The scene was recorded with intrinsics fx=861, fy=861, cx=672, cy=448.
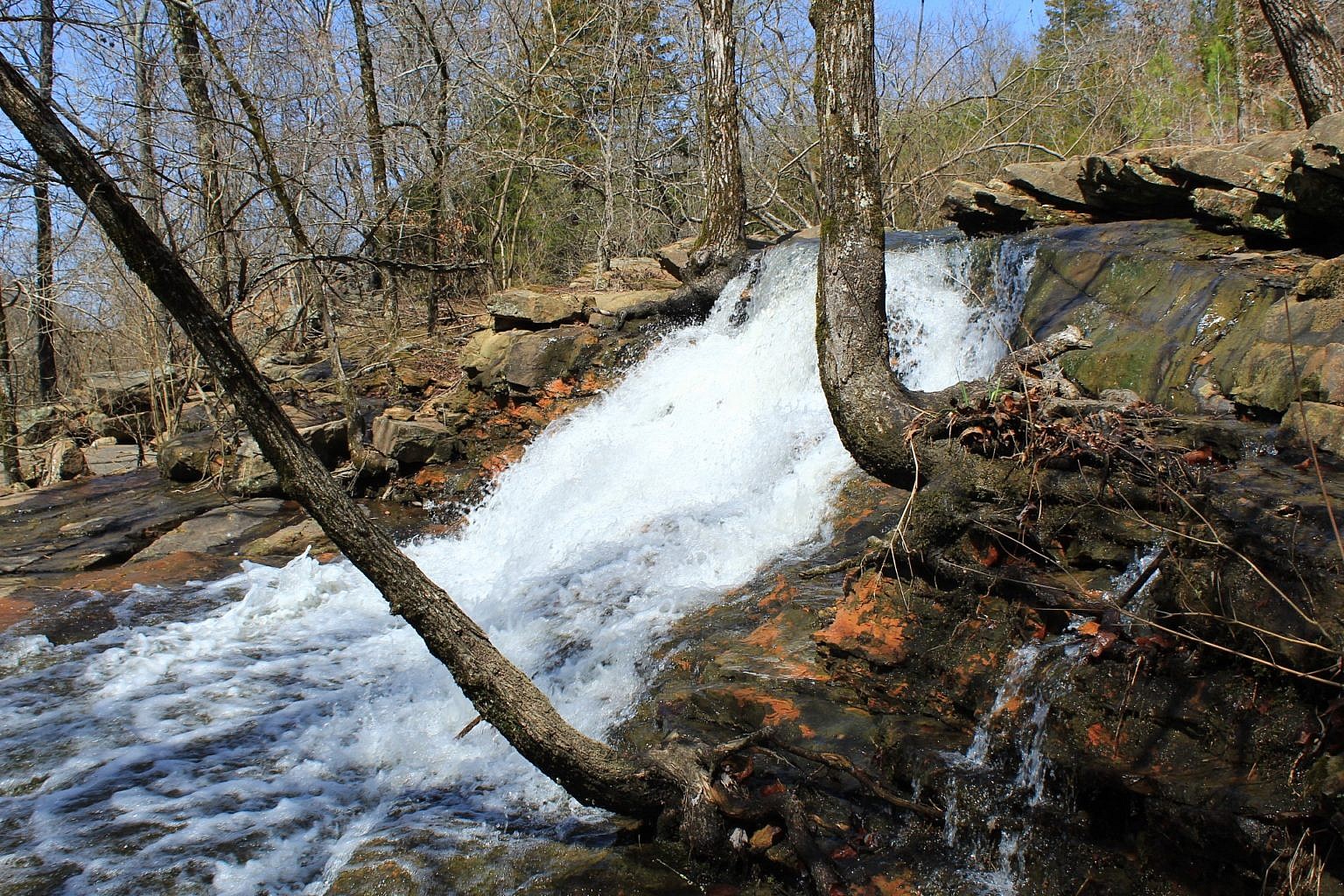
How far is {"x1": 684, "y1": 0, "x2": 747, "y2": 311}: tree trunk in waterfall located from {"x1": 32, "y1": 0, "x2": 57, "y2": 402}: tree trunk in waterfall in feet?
21.2

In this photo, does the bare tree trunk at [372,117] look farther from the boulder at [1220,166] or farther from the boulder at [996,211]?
the boulder at [1220,166]

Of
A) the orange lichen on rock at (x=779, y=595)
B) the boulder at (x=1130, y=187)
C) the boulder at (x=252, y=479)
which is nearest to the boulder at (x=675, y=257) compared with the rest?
the boulder at (x=1130, y=187)

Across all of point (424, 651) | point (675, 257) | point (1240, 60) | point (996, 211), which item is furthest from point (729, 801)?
point (1240, 60)

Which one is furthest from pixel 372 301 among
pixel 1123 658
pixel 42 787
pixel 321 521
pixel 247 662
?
pixel 1123 658

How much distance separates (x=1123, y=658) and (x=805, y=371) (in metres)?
5.28

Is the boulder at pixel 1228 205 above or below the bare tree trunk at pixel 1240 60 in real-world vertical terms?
below

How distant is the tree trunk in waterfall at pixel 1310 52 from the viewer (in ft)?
23.3

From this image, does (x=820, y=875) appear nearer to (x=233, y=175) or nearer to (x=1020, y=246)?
(x=1020, y=246)

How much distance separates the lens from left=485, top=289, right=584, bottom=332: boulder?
406 inches

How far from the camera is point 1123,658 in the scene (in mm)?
3105

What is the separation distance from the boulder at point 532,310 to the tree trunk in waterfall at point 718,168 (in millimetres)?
1495

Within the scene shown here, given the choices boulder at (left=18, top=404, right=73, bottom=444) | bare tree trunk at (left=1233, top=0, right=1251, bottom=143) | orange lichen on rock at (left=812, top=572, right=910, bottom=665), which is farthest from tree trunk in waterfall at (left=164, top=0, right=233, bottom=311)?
bare tree trunk at (left=1233, top=0, right=1251, bottom=143)

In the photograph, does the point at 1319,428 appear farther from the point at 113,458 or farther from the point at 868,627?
the point at 113,458

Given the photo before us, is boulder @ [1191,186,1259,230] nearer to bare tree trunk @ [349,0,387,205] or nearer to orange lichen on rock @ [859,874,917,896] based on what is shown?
orange lichen on rock @ [859,874,917,896]
